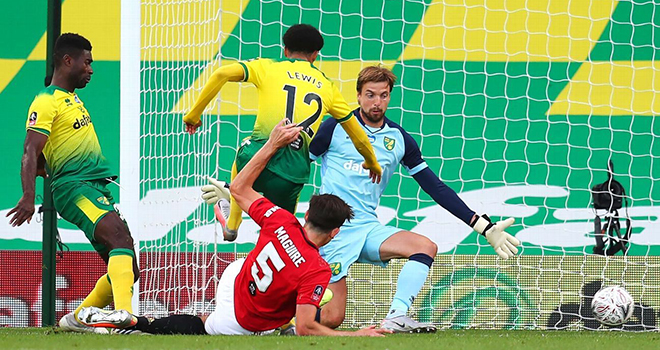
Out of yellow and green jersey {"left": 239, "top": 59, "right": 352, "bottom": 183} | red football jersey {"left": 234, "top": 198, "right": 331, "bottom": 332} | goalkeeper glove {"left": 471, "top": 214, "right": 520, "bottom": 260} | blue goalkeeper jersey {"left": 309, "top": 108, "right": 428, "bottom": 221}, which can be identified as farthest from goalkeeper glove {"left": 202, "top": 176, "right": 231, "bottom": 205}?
goalkeeper glove {"left": 471, "top": 214, "right": 520, "bottom": 260}

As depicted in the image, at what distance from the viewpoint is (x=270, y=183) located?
574 cm

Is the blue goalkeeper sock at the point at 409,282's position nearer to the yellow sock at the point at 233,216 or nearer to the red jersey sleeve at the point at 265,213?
the yellow sock at the point at 233,216

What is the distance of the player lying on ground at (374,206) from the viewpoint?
20.5 feet

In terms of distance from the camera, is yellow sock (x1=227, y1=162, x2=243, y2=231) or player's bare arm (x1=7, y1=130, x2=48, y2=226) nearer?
player's bare arm (x1=7, y1=130, x2=48, y2=226)

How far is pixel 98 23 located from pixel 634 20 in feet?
15.8

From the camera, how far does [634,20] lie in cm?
881

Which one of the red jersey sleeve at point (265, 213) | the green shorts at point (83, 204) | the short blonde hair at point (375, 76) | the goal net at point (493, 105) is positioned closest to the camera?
the red jersey sleeve at point (265, 213)

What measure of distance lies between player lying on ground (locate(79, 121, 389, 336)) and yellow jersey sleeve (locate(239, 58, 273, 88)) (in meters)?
0.65

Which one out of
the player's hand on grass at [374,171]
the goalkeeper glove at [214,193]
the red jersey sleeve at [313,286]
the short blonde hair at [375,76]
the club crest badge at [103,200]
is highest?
the short blonde hair at [375,76]

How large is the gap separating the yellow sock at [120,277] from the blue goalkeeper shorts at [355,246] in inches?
53.2

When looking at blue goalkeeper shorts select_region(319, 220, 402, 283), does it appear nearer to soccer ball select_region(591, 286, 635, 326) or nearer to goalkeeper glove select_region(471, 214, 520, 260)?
goalkeeper glove select_region(471, 214, 520, 260)

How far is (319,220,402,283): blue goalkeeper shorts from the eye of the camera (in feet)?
21.0

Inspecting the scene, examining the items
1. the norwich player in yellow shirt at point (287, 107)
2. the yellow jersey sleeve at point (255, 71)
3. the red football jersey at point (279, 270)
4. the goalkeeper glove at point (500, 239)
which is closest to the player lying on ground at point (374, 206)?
the goalkeeper glove at point (500, 239)

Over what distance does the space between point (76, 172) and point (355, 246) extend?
5.93 feet
